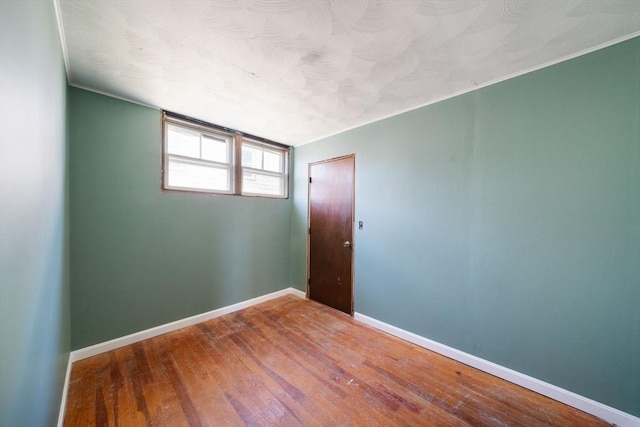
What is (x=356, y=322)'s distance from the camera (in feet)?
9.25

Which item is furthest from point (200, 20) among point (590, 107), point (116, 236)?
point (590, 107)

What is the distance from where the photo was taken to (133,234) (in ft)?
7.62

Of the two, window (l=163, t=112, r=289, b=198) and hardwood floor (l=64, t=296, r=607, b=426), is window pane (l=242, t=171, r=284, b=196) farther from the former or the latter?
hardwood floor (l=64, t=296, r=607, b=426)

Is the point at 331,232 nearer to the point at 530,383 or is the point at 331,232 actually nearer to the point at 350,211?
the point at 350,211

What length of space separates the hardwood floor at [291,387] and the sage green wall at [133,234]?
36cm

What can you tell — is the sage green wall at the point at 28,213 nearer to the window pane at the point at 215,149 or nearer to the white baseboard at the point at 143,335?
the white baseboard at the point at 143,335

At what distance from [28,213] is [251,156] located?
2609mm

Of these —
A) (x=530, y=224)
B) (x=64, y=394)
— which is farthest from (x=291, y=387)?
A: (x=530, y=224)

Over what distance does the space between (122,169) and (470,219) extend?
Result: 3.49m

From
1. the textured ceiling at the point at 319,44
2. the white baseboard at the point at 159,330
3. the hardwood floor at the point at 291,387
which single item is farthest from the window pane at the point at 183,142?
the hardwood floor at the point at 291,387

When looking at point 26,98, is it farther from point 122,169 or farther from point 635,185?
point 635,185

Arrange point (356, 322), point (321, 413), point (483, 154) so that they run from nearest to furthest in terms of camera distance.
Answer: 1. point (321, 413)
2. point (483, 154)
3. point (356, 322)

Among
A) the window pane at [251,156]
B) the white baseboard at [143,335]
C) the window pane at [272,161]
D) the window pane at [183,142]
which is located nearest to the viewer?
the white baseboard at [143,335]

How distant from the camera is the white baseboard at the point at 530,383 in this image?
4.84 feet
